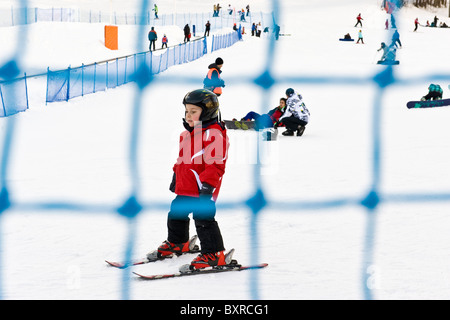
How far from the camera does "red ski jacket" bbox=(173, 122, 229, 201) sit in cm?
362

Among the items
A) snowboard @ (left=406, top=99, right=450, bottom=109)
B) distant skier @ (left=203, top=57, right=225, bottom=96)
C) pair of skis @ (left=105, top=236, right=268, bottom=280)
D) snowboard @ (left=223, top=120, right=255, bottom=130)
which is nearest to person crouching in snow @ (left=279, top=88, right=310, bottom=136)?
snowboard @ (left=223, top=120, right=255, bottom=130)

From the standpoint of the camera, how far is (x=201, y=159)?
144 inches

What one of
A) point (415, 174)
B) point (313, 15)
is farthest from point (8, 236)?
point (313, 15)

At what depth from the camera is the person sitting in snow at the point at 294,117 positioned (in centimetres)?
963

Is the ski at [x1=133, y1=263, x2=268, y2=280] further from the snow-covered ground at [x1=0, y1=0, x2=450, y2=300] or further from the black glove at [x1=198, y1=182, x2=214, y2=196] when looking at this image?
the black glove at [x1=198, y1=182, x2=214, y2=196]

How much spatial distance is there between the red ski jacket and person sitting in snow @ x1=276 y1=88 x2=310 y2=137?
5983mm

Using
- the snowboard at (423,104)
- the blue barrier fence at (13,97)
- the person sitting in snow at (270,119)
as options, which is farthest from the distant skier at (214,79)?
the snowboard at (423,104)

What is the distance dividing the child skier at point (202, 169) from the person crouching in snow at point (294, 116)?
588cm

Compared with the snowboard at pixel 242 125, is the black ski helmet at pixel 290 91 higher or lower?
higher

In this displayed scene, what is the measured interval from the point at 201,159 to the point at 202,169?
0.22 ft

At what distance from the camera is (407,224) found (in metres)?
4.89

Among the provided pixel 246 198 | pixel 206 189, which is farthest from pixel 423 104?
pixel 206 189

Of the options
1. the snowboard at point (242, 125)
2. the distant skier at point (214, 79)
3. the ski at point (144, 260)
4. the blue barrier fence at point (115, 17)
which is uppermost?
the blue barrier fence at point (115, 17)

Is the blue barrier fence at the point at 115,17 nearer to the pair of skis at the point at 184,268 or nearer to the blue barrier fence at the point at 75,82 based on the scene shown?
the blue barrier fence at the point at 75,82
